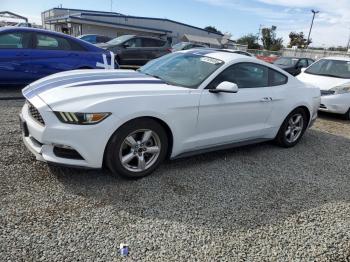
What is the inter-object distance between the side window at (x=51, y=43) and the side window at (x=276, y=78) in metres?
5.00

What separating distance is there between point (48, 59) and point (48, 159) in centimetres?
497

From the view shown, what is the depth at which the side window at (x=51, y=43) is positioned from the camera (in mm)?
7629

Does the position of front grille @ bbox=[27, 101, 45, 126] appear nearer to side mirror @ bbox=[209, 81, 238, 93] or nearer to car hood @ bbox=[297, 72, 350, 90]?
side mirror @ bbox=[209, 81, 238, 93]

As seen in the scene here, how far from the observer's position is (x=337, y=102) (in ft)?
26.3

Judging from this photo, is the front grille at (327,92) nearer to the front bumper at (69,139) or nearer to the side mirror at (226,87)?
the side mirror at (226,87)

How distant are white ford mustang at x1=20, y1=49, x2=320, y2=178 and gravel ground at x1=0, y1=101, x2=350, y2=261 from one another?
32cm

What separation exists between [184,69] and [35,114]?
76.7 inches

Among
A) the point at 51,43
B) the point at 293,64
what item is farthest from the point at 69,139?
the point at 293,64

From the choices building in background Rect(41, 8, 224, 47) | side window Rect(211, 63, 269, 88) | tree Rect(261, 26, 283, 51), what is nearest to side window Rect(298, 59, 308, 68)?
side window Rect(211, 63, 269, 88)

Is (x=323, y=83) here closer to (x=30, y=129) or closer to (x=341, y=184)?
(x=341, y=184)

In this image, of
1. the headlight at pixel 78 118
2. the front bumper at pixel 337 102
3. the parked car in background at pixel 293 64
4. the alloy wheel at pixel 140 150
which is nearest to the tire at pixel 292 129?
the alloy wheel at pixel 140 150

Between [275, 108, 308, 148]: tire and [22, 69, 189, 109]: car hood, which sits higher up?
[22, 69, 189, 109]: car hood

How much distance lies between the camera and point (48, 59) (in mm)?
7672

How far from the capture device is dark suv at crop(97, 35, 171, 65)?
13.3 metres
